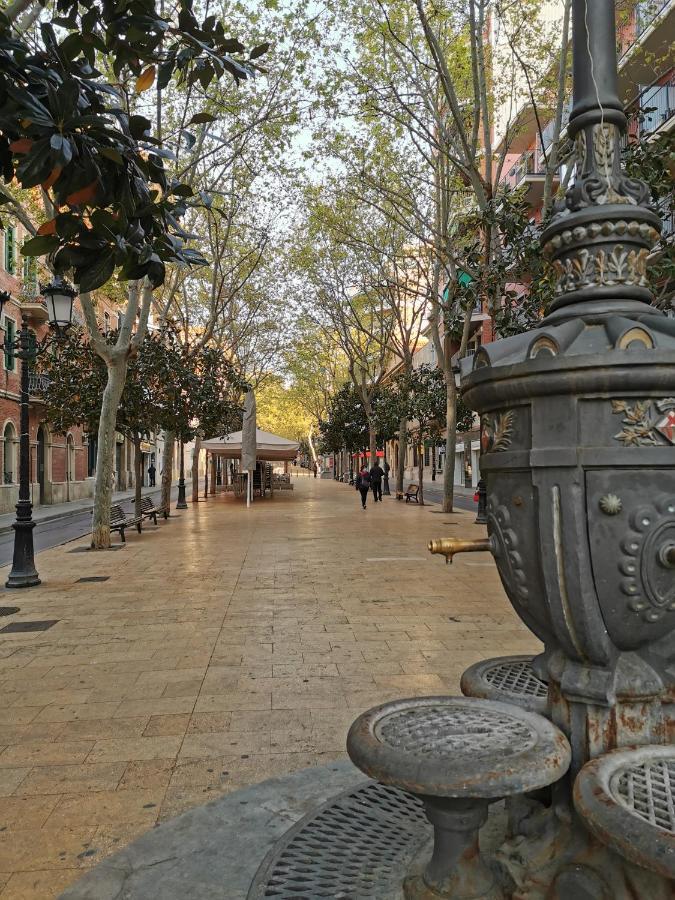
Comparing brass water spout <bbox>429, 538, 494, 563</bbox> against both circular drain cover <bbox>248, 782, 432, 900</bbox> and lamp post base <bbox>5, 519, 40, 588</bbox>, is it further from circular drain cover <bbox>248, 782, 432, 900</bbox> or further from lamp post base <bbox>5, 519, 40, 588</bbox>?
lamp post base <bbox>5, 519, 40, 588</bbox>

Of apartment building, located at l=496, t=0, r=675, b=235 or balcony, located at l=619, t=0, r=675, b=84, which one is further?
balcony, located at l=619, t=0, r=675, b=84

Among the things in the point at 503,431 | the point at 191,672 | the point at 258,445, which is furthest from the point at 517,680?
the point at 258,445

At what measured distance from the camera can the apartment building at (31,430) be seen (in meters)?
26.2

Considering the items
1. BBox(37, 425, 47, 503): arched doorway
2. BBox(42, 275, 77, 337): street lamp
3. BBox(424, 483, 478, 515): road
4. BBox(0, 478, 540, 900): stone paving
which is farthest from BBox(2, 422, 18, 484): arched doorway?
BBox(42, 275, 77, 337): street lamp

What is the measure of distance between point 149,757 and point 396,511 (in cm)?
1979

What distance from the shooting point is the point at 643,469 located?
6.72 ft

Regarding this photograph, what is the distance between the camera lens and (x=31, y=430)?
1149 inches

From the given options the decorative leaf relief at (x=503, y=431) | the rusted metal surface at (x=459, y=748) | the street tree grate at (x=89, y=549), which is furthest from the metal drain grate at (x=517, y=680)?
the street tree grate at (x=89, y=549)

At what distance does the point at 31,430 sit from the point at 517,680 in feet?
98.4

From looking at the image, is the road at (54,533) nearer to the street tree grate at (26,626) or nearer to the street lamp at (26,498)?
the street lamp at (26,498)

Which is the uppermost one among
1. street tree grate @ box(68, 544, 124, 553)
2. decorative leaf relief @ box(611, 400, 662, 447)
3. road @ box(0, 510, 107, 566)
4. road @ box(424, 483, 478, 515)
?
decorative leaf relief @ box(611, 400, 662, 447)

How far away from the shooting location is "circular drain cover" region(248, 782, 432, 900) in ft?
7.91

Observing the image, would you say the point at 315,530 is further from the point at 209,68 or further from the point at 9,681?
the point at 209,68

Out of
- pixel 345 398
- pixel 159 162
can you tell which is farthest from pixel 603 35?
pixel 345 398
